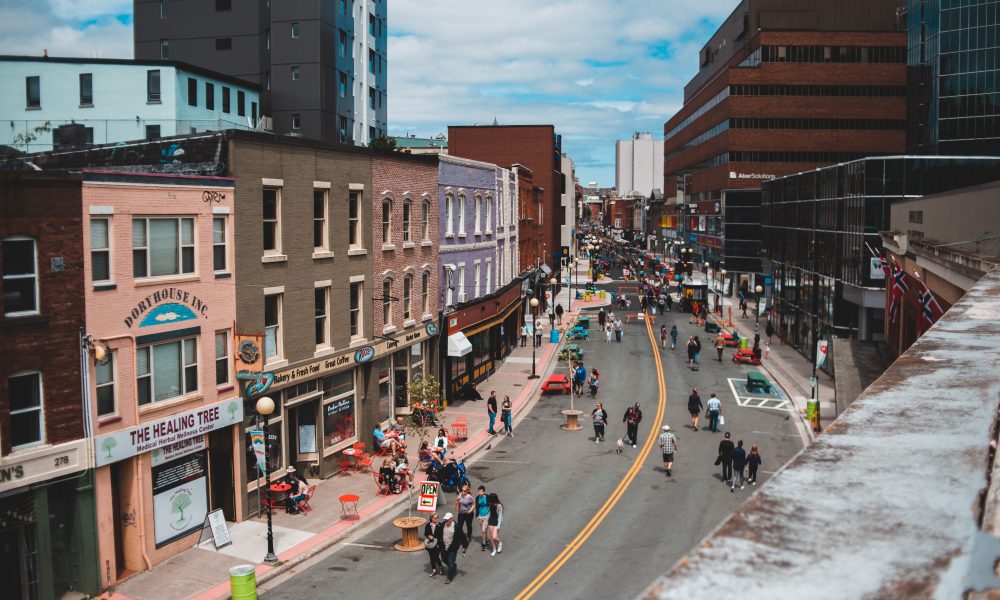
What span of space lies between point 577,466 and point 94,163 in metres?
19.3

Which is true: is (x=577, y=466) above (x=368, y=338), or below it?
below

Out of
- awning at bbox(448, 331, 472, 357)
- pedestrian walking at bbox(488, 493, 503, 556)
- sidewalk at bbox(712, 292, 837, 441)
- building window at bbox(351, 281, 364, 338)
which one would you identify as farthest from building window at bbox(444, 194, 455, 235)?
pedestrian walking at bbox(488, 493, 503, 556)

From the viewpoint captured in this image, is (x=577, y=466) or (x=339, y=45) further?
(x=339, y=45)

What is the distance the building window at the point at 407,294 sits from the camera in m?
37.5

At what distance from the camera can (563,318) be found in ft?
259

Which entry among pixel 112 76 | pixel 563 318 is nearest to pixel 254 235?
pixel 112 76

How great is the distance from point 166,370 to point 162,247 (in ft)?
10.7

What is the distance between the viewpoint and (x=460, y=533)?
21.5 m

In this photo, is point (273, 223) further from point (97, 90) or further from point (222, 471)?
point (97, 90)

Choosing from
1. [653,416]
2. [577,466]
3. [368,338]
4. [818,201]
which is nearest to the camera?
[577,466]

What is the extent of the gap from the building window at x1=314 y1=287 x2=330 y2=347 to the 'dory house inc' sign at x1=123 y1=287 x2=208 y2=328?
6.35 meters

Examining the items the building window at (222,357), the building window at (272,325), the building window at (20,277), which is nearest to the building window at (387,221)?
the building window at (272,325)

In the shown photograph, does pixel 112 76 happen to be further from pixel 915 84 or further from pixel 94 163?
pixel 915 84

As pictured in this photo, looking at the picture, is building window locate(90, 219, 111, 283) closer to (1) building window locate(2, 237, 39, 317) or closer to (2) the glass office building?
(1) building window locate(2, 237, 39, 317)
